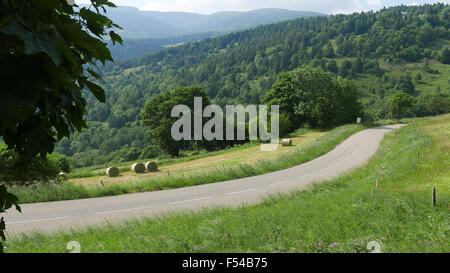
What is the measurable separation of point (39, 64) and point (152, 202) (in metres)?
16.5

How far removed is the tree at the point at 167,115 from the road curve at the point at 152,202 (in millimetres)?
38008

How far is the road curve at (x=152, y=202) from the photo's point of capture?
13797mm

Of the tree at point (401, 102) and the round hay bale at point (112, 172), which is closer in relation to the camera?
the round hay bale at point (112, 172)

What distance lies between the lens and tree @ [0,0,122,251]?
1.44m

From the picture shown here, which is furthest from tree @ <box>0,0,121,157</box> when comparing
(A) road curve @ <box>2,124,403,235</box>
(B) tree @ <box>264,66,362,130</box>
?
(B) tree @ <box>264,66,362,130</box>

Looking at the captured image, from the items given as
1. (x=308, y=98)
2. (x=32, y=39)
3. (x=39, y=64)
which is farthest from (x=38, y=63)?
(x=308, y=98)

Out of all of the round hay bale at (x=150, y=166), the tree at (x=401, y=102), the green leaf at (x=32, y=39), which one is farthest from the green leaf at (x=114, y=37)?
the tree at (x=401, y=102)

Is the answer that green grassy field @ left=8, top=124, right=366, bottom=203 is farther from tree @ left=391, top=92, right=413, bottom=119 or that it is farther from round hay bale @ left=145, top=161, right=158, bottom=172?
tree @ left=391, top=92, right=413, bottom=119

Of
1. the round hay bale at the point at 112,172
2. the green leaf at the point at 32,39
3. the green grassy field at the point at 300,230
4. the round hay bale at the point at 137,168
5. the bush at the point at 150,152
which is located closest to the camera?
the green leaf at the point at 32,39

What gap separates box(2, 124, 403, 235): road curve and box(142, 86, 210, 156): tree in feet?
125

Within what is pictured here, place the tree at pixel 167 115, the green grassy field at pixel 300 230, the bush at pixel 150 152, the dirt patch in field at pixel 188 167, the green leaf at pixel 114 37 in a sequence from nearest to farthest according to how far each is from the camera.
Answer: the green leaf at pixel 114 37 → the green grassy field at pixel 300 230 → the dirt patch in field at pixel 188 167 → the tree at pixel 167 115 → the bush at pixel 150 152

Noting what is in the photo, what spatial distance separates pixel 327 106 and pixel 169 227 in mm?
62480

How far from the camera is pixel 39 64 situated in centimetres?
150

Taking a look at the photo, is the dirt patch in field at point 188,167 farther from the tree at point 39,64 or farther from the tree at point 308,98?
the tree at point 308,98
